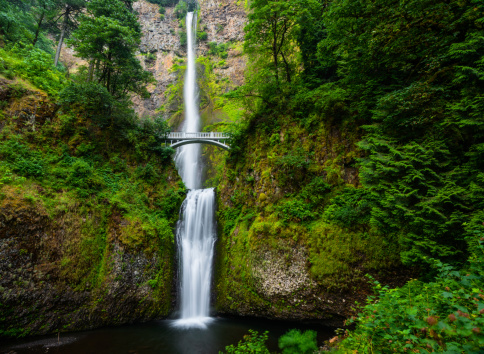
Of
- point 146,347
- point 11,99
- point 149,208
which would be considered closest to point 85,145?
point 11,99

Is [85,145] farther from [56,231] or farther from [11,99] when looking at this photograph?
[56,231]

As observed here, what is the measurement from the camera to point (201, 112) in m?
26.9

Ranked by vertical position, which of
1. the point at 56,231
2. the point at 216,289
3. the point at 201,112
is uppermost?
the point at 201,112

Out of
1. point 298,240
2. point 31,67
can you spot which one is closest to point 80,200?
point 31,67

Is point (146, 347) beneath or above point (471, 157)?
beneath

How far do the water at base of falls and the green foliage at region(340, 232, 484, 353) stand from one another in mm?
8123

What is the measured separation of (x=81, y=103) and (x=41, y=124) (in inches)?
87.5

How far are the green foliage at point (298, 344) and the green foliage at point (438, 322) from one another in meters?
2.84

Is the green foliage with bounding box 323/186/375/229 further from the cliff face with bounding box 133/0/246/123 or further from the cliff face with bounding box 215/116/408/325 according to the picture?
the cliff face with bounding box 133/0/246/123

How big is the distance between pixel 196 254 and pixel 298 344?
22.0ft

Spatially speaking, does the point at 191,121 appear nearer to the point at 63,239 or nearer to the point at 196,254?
the point at 196,254

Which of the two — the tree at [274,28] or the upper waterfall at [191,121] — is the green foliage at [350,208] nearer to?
the tree at [274,28]

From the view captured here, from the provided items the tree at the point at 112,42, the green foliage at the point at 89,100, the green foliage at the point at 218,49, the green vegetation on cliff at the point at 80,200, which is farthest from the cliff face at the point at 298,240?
the green foliage at the point at 218,49

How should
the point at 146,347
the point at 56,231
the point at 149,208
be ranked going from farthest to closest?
the point at 149,208, the point at 56,231, the point at 146,347
